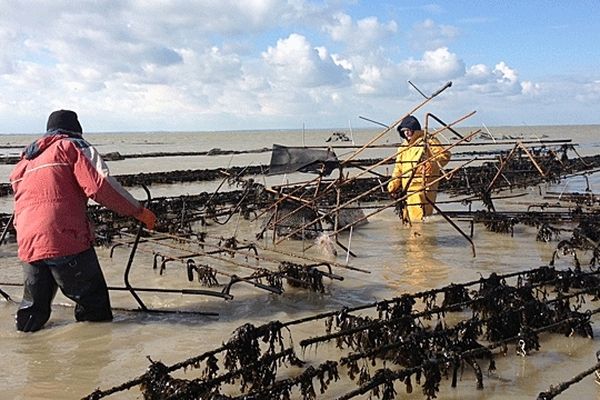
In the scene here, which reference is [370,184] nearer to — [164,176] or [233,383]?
[164,176]

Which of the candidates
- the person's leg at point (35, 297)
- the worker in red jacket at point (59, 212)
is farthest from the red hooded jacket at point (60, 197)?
the person's leg at point (35, 297)

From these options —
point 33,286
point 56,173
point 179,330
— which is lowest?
point 179,330

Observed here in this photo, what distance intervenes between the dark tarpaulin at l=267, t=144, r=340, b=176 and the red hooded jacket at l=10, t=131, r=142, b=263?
3298 mm

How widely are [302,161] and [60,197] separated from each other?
3.75 metres

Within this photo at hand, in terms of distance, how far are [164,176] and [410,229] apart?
11.6m

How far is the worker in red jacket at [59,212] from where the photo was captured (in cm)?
469

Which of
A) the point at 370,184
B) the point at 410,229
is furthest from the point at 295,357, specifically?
the point at 370,184

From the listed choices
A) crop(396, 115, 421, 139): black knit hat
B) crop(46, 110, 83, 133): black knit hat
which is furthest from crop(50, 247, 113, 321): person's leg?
crop(396, 115, 421, 139): black knit hat

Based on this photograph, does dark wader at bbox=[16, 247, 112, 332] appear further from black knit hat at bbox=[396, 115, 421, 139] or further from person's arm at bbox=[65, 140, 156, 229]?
black knit hat at bbox=[396, 115, 421, 139]

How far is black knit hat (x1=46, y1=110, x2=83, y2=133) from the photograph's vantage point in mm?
4941

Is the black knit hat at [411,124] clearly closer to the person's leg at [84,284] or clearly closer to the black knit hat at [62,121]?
the black knit hat at [62,121]

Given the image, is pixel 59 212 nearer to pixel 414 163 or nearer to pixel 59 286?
pixel 59 286

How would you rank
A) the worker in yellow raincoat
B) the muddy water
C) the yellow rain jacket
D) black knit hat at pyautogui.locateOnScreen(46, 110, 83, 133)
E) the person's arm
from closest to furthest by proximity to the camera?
the muddy water → the person's arm → black knit hat at pyautogui.locateOnScreen(46, 110, 83, 133) → the yellow rain jacket → the worker in yellow raincoat

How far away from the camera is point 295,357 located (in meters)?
4.06
